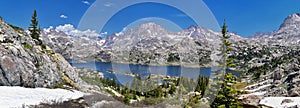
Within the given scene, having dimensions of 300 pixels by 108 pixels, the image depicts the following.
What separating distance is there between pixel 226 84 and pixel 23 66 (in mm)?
18296

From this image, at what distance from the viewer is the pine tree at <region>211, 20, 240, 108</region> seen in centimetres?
1461

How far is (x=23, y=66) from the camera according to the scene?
76.6ft

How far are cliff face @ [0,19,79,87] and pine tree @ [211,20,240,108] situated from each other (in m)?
16.1

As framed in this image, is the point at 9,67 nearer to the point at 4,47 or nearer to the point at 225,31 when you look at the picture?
the point at 4,47

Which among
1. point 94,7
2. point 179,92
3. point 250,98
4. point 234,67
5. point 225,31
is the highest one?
point 94,7

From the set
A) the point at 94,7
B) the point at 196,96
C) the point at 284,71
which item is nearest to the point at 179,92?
the point at 196,96

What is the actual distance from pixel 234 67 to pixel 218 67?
1.10 meters

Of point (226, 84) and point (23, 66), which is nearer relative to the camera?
A: point (226, 84)

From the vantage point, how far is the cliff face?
2109 centimetres

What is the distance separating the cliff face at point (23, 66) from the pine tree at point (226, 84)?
1615 centimetres

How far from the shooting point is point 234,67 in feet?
51.6

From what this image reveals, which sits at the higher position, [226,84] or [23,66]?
[23,66]

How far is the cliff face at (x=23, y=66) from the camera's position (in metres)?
21.1

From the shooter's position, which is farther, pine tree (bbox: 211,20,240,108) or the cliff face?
the cliff face
